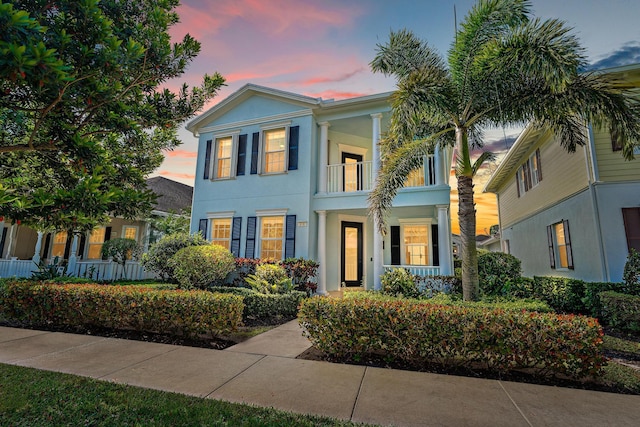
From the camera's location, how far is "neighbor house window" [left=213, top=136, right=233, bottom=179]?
12594 mm

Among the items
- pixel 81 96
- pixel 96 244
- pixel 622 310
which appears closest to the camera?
pixel 81 96

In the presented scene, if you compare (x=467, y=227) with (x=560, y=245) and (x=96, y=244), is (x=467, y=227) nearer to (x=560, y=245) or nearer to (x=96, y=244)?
(x=560, y=245)

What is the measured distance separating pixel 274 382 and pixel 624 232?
9.81 meters

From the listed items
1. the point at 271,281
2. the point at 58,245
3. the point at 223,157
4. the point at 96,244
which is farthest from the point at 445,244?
the point at 58,245

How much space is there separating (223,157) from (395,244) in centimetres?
790

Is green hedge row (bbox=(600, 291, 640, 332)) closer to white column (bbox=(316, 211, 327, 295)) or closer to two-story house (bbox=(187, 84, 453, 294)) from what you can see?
two-story house (bbox=(187, 84, 453, 294))

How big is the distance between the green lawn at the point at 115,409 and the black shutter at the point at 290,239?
291 inches

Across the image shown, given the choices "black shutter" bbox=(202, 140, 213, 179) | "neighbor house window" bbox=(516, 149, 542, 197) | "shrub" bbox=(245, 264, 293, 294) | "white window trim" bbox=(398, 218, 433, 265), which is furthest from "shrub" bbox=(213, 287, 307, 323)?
"neighbor house window" bbox=(516, 149, 542, 197)

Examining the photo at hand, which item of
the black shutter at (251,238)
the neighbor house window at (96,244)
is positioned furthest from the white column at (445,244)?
the neighbor house window at (96,244)

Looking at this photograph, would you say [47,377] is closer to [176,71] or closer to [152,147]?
[176,71]

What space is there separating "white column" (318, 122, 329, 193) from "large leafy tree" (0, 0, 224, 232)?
5.60 meters

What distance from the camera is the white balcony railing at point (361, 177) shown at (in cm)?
995

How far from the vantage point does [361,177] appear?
38.2 feet

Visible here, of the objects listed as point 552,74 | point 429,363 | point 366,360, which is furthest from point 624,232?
point 366,360
